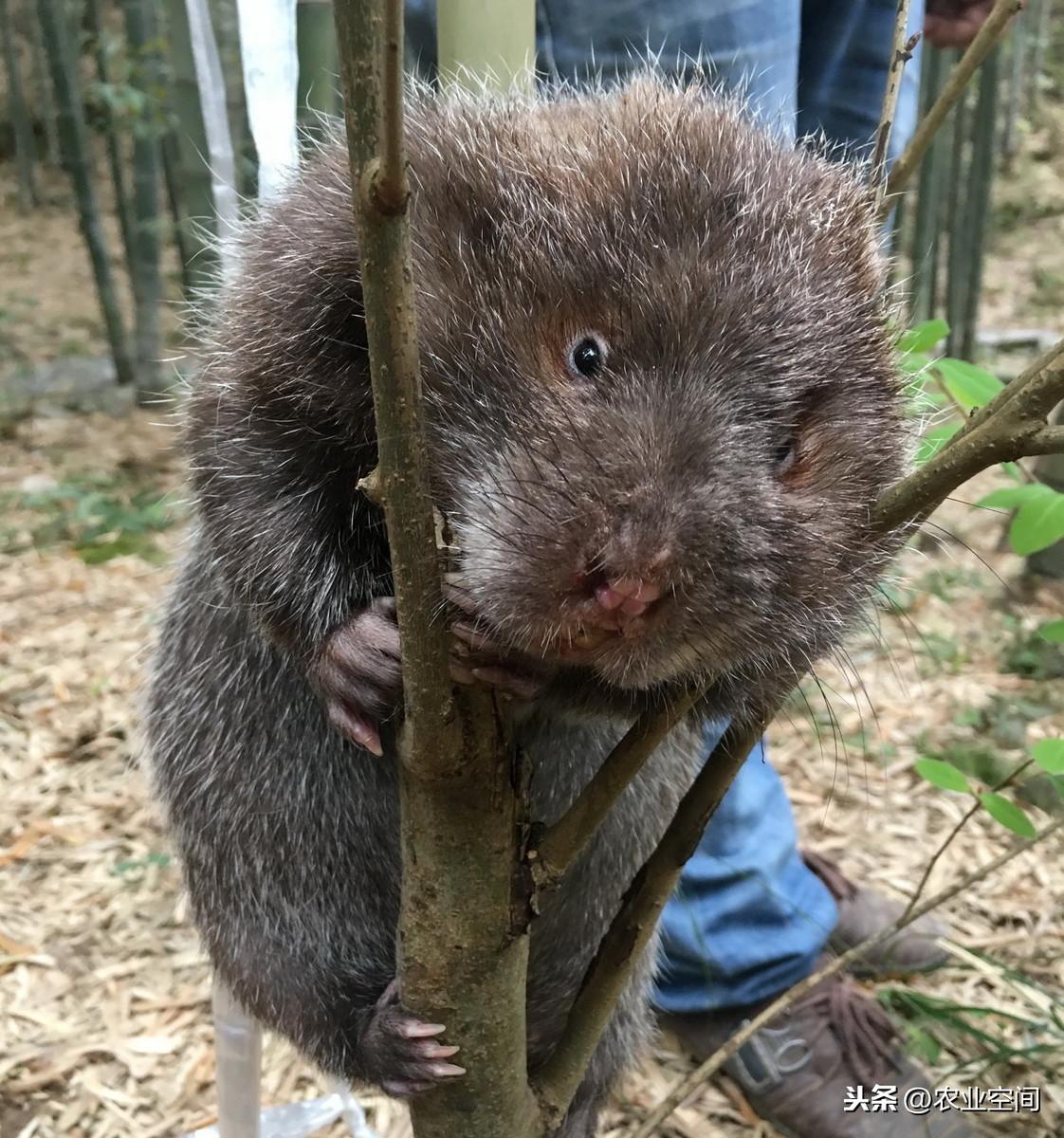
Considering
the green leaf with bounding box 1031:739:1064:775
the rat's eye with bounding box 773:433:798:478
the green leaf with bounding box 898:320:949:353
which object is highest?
the green leaf with bounding box 898:320:949:353

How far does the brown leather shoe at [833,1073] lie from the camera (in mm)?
2367

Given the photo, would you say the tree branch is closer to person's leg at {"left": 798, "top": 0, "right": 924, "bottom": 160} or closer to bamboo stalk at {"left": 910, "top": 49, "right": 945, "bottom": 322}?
person's leg at {"left": 798, "top": 0, "right": 924, "bottom": 160}

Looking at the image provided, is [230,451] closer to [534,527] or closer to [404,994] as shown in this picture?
[534,527]

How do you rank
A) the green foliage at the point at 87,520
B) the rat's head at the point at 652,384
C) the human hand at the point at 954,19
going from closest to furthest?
the rat's head at the point at 652,384 → the human hand at the point at 954,19 → the green foliage at the point at 87,520

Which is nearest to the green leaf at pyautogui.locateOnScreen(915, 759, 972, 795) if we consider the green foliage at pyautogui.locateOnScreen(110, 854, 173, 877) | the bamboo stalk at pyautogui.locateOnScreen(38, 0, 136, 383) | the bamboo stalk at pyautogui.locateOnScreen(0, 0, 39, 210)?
the green foliage at pyautogui.locateOnScreen(110, 854, 173, 877)

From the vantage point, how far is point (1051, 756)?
136 centimetres

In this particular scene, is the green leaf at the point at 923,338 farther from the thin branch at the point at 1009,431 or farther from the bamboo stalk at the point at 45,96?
the bamboo stalk at the point at 45,96

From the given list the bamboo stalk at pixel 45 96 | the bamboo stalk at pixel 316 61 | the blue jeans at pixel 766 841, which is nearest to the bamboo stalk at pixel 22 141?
the bamboo stalk at pixel 45 96

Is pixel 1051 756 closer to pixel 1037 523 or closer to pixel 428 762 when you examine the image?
pixel 1037 523

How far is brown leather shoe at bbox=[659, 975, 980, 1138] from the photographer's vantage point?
2.37 metres

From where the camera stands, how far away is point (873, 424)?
1.36 metres

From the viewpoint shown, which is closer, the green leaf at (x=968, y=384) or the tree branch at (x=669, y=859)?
the tree branch at (x=669, y=859)

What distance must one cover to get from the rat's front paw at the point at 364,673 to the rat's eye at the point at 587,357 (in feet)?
1.20

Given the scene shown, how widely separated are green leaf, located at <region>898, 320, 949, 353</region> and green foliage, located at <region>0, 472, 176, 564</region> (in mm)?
3458
